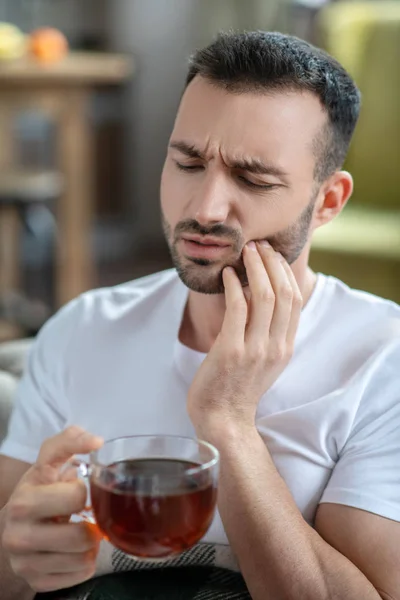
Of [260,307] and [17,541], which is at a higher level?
[260,307]

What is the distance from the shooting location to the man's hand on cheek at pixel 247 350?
119cm

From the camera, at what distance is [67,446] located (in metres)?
0.94

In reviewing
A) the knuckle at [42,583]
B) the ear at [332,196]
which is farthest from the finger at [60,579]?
the ear at [332,196]

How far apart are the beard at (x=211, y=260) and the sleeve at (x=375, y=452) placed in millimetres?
194

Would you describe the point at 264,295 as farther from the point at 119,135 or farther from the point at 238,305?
the point at 119,135

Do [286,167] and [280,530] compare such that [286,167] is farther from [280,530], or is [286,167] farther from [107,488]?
[107,488]

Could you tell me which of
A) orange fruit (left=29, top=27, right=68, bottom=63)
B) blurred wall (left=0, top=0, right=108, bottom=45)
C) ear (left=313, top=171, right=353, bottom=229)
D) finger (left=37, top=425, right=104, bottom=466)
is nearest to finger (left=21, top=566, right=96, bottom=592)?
finger (left=37, top=425, right=104, bottom=466)

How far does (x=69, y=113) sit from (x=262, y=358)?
2.96 m

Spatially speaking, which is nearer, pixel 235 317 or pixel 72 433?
pixel 72 433

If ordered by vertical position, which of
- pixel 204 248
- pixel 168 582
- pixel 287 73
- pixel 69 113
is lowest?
pixel 69 113

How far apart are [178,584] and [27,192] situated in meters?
2.90

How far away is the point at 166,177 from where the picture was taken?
1.31 metres

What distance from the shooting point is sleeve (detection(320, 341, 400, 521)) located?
1155 mm

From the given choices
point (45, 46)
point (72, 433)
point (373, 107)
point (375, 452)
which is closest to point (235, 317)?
point (375, 452)
